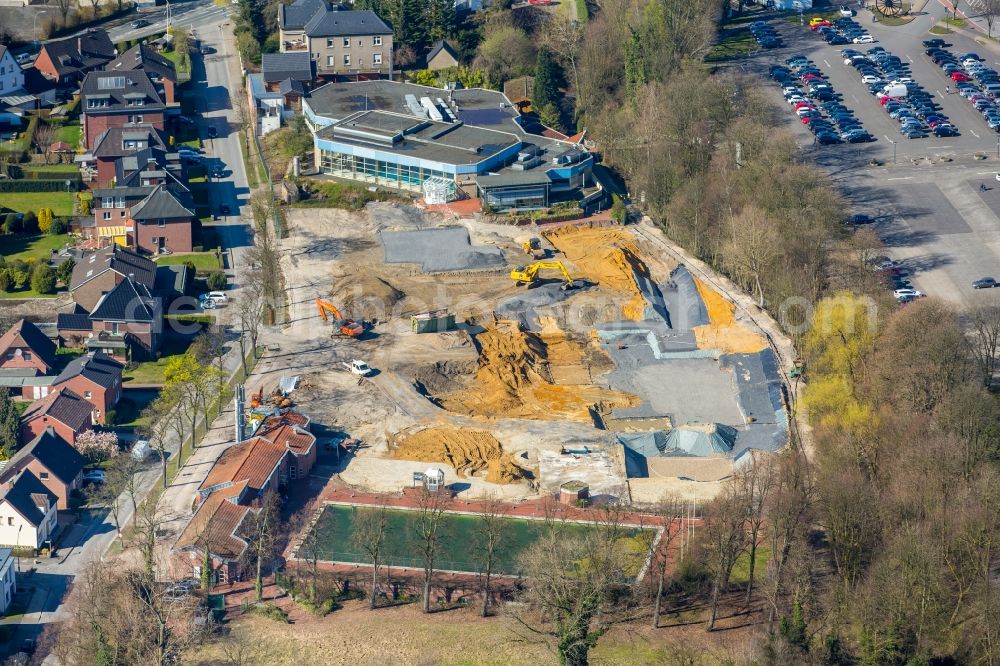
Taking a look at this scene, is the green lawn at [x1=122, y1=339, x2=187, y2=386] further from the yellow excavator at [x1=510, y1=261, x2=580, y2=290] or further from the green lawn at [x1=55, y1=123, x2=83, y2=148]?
the green lawn at [x1=55, y1=123, x2=83, y2=148]

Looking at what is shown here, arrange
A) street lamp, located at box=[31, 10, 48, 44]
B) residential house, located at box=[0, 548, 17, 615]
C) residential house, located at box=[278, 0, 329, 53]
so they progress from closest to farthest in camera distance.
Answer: residential house, located at box=[0, 548, 17, 615]
residential house, located at box=[278, 0, 329, 53]
street lamp, located at box=[31, 10, 48, 44]

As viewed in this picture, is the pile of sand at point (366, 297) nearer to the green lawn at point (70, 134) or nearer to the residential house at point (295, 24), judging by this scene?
the green lawn at point (70, 134)

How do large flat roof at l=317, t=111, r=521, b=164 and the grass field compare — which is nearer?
the grass field

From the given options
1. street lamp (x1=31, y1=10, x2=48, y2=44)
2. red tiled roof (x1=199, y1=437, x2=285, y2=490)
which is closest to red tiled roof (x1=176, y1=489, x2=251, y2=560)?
red tiled roof (x1=199, y1=437, x2=285, y2=490)

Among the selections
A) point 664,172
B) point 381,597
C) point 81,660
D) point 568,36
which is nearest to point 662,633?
point 381,597

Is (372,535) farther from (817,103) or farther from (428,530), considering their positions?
(817,103)

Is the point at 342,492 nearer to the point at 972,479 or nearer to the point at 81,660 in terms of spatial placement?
the point at 81,660
